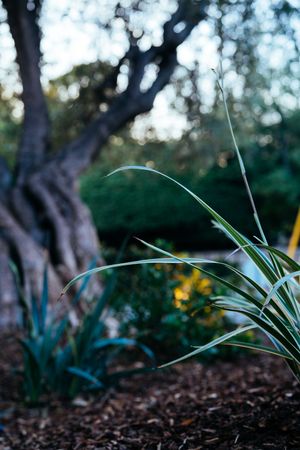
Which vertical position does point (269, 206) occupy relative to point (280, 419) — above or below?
below

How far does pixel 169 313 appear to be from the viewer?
3922 mm

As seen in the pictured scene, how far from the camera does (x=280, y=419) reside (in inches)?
79.0

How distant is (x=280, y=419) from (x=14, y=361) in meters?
2.35

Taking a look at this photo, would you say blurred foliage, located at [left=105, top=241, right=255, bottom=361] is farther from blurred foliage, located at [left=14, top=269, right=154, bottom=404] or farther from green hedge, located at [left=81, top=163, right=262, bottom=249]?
green hedge, located at [left=81, top=163, right=262, bottom=249]

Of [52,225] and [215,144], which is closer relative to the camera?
[52,225]

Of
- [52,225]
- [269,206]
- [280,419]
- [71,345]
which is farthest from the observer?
[269,206]

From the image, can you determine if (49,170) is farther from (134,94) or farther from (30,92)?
(134,94)

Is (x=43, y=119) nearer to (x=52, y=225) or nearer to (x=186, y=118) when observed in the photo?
(x=52, y=225)

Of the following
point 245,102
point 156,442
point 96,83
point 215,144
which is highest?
point 96,83

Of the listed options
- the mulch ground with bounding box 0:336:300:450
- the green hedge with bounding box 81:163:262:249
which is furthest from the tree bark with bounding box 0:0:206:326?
the green hedge with bounding box 81:163:262:249

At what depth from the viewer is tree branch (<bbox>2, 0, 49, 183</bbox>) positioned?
570 centimetres

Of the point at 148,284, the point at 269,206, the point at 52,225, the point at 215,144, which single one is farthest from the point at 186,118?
the point at 269,206

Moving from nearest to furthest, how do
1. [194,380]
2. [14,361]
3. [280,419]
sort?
[280,419] < [194,380] < [14,361]

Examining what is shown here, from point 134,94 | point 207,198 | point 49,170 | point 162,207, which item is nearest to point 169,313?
point 49,170
